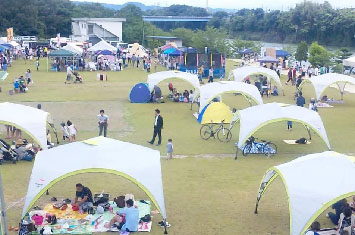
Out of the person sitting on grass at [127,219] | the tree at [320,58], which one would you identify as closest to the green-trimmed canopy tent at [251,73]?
the tree at [320,58]

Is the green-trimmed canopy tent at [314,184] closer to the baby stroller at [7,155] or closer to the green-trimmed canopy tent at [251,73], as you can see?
the baby stroller at [7,155]

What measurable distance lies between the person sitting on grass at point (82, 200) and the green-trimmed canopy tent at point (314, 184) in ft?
15.4

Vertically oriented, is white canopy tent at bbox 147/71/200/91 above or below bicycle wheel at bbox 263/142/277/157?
Result: above

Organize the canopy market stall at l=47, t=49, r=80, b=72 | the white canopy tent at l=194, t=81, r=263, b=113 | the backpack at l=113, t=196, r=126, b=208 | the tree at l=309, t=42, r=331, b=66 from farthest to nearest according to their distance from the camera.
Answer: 1. the tree at l=309, t=42, r=331, b=66
2. the canopy market stall at l=47, t=49, r=80, b=72
3. the white canopy tent at l=194, t=81, r=263, b=113
4. the backpack at l=113, t=196, r=126, b=208

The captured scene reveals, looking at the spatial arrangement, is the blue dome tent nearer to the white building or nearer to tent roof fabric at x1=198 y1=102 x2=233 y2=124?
tent roof fabric at x1=198 y1=102 x2=233 y2=124

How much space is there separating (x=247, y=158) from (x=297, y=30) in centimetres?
8277

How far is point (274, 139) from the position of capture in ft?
67.5

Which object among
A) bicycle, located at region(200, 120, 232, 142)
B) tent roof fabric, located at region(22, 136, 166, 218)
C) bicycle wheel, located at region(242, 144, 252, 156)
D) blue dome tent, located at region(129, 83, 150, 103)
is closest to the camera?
tent roof fabric, located at region(22, 136, 166, 218)

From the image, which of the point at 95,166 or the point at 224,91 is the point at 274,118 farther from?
A: the point at 95,166

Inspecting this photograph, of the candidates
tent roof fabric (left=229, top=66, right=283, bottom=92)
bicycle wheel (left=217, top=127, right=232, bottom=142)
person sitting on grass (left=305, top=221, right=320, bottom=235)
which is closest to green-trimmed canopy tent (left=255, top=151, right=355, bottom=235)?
person sitting on grass (left=305, top=221, right=320, bottom=235)

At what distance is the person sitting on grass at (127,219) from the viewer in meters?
11.5

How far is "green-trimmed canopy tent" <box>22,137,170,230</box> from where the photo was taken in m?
11.7

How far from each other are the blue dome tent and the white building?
47702 millimetres

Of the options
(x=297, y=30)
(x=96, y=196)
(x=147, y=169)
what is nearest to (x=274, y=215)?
(x=147, y=169)
